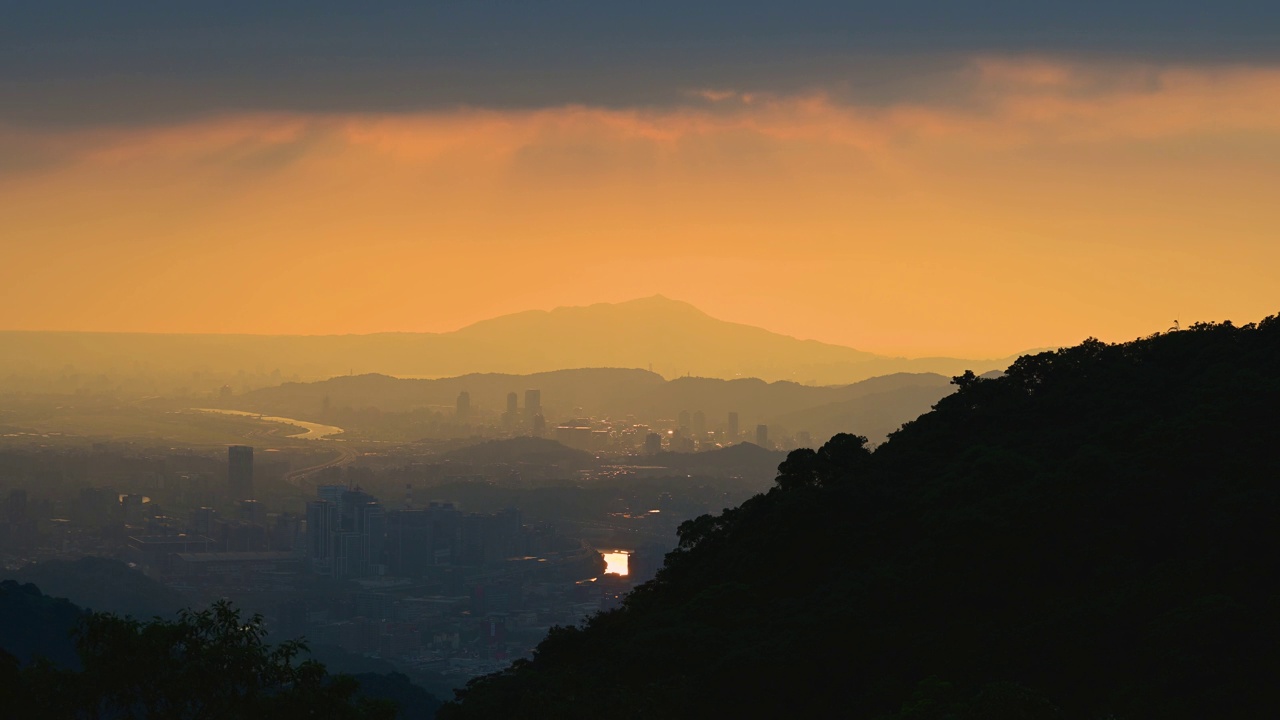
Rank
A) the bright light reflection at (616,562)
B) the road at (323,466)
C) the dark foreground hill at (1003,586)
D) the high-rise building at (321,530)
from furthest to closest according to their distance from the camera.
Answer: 1. the road at (323,466)
2. the high-rise building at (321,530)
3. the bright light reflection at (616,562)
4. the dark foreground hill at (1003,586)

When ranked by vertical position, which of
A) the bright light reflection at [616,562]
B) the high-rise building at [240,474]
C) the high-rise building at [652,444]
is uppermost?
the high-rise building at [652,444]

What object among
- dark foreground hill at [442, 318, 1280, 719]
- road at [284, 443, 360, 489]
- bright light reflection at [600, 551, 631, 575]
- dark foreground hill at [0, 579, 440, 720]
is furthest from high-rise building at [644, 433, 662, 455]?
dark foreground hill at [0, 579, 440, 720]

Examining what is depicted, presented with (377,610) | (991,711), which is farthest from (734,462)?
(991,711)

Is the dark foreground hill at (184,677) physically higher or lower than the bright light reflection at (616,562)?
higher

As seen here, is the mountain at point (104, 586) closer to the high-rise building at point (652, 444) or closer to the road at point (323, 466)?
the road at point (323, 466)

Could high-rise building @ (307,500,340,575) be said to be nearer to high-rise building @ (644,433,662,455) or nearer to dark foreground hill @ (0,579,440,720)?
high-rise building @ (644,433,662,455)

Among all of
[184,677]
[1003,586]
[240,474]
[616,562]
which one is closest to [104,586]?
[616,562]

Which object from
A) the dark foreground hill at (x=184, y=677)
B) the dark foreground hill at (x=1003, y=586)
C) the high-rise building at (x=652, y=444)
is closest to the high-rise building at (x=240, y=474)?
the high-rise building at (x=652, y=444)
